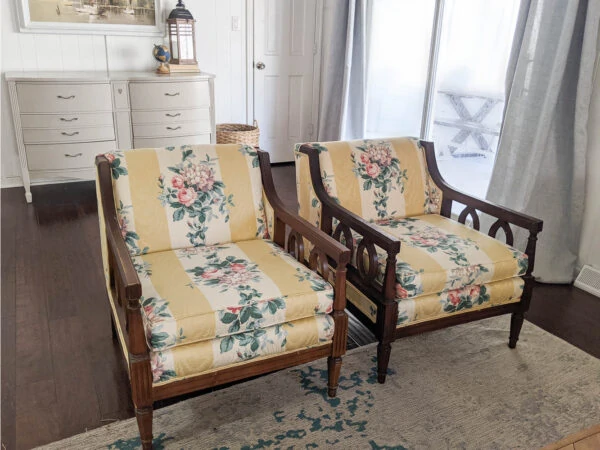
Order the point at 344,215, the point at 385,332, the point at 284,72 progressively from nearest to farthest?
the point at 385,332 → the point at 344,215 → the point at 284,72

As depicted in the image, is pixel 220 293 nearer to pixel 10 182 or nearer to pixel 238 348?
pixel 238 348

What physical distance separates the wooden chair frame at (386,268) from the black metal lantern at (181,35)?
2.25 meters

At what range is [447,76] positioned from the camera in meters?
3.56

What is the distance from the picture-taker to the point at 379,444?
5.18ft

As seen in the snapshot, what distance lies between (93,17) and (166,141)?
3.41ft

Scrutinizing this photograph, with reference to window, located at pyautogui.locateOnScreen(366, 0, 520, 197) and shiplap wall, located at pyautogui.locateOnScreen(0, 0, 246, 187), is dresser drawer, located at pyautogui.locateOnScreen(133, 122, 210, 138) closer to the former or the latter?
shiplap wall, located at pyautogui.locateOnScreen(0, 0, 246, 187)

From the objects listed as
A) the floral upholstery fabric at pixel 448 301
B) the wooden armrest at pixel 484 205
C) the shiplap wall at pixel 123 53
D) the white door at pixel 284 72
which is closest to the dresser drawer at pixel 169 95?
the shiplap wall at pixel 123 53

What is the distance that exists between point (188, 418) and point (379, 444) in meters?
0.61

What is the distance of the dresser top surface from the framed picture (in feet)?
1.02

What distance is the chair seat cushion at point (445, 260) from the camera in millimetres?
1783

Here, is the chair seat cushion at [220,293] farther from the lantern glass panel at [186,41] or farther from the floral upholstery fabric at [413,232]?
the lantern glass panel at [186,41]

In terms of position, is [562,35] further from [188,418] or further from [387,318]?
[188,418]

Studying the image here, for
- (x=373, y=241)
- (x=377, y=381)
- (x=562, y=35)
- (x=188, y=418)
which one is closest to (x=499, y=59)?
(x=562, y=35)

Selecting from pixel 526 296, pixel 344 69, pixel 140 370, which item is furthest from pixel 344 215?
pixel 344 69
